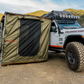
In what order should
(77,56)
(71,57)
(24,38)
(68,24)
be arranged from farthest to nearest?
(68,24), (24,38), (71,57), (77,56)

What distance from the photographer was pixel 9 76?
9.20ft

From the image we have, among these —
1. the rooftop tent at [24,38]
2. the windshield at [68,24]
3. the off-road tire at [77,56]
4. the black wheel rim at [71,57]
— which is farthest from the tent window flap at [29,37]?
the off-road tire at [77,56]

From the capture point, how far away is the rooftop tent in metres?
3.79

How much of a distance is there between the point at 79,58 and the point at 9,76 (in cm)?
217

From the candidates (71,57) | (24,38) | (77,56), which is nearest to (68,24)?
(71,57)

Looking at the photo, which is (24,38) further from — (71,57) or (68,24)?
(68,24)

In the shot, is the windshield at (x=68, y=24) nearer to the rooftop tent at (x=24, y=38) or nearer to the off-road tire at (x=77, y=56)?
the rooftop tent at (x=24, y=38)

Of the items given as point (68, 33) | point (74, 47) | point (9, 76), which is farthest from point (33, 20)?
point (9, 76)

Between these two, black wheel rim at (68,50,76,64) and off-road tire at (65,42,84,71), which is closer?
off-road tire at (65,42,84,71)

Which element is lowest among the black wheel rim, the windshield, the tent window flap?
the black wheel rim

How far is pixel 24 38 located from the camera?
4.07 meters

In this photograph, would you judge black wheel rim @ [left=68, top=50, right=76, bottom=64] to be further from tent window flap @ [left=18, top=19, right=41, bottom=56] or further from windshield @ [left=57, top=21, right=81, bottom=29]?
tent window flap @ [left=18, top=19, right=41, bottom=56]

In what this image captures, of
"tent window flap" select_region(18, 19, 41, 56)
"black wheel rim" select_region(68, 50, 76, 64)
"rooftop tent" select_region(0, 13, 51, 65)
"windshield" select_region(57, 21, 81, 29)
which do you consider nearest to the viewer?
"black wheel rim" select_region(68, 50, 76, 64)

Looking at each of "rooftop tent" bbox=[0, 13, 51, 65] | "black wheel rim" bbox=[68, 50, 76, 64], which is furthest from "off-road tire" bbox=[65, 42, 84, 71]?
"rooftop tent" bbox=[0, 13, 51, 65]
